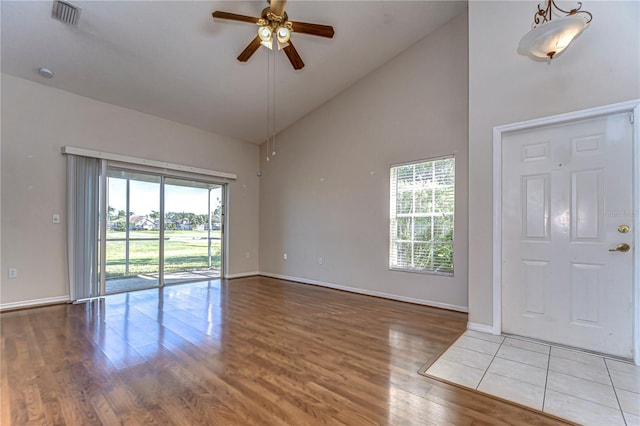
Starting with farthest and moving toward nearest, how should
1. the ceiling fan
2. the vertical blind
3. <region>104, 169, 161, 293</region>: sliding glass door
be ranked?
<region>104, 169, 161, 293</region>: sliding glass door → the vertical blind → the ceiling fan

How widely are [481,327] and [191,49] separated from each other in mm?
4895

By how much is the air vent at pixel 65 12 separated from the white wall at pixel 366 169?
12.0 feet

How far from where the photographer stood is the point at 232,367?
90.3 inches

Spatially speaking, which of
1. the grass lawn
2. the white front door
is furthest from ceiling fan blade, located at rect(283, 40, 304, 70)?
the grass lawn

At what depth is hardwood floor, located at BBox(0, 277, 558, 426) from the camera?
1.72 metres

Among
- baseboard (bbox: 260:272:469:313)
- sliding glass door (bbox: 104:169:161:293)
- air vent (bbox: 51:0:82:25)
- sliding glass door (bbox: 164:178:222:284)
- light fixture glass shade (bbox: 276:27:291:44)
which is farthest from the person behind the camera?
sliding glass door (bbox: 164:178:222:284)

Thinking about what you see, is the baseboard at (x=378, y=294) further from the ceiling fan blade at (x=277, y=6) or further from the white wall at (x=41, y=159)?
the ceiling fan blade at (x=277, y=6)

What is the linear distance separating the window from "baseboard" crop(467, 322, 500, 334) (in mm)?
908

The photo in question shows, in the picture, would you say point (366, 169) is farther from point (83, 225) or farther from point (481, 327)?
point (83, 225)

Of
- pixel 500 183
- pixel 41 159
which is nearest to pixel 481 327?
pixel 500 183

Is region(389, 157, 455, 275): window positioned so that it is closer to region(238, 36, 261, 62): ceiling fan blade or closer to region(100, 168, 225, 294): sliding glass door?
region(238, 36, 261, 62): ceiling fan blade

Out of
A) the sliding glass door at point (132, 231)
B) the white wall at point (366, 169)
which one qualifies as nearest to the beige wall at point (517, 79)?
the white wall at point (366, 169)

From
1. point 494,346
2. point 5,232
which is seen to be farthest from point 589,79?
point 5,232

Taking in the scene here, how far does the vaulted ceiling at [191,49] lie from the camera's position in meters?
3.21
